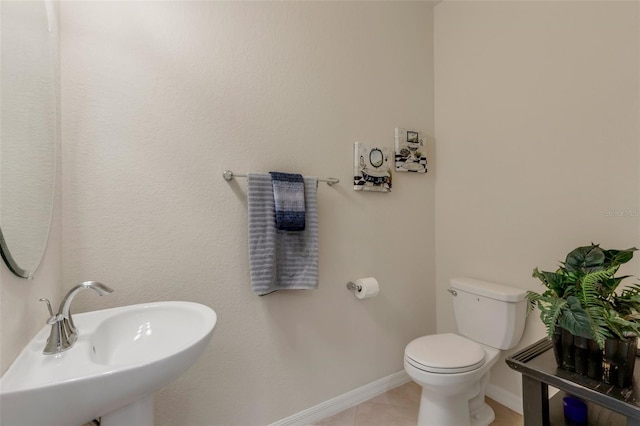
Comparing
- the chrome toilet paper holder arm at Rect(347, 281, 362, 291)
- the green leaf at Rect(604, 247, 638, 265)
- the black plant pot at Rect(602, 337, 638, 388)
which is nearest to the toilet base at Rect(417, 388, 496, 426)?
the chrome toilet paper holder arm at Rect(347, 281, 362, 291)

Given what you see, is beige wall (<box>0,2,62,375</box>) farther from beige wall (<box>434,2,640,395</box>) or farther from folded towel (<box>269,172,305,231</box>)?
beige wall (<box>434,2,640,395</box>)

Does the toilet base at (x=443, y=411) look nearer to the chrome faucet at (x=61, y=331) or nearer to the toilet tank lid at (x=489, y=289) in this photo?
the toilet tank lid at (x=489, y=289)

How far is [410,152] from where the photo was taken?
77.2 inches

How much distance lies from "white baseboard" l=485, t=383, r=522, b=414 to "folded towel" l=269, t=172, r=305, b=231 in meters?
1.56

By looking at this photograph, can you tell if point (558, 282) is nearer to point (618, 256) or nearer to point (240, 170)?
point (618, 256)

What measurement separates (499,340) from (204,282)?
1551 mm

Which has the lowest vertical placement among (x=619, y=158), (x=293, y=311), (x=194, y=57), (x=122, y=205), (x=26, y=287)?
(x=293, y=311)

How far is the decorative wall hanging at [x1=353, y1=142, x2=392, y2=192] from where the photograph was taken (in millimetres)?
1751

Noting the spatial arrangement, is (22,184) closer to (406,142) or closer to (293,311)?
(293,311)

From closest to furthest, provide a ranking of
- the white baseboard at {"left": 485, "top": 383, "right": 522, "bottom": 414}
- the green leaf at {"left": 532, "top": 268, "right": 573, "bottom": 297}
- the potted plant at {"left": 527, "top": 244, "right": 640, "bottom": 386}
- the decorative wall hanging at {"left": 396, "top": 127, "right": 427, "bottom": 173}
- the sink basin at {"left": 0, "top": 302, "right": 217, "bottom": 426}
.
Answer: the sink basin at {"left": 0, "top": 302, "right": 217, "bottom": 426}
the potted plant at {"left": 527, "top": 244, "right": 640, "bottom": 386}
the green leaf at {"left": 532, "top": 268, "right": 573, "bottom": 297}
the white baseboard at {"left": 485, "top": 383, "right": 522, "bottom": 414}
the decorative wall hanging at {"left": 396, "top": 127, "right": 427, "bottom": 173}

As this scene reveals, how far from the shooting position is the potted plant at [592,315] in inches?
34.5

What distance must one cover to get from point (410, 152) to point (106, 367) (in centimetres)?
186

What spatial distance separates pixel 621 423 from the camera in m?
1.03

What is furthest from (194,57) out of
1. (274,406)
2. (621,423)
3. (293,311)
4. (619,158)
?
(621,423)
